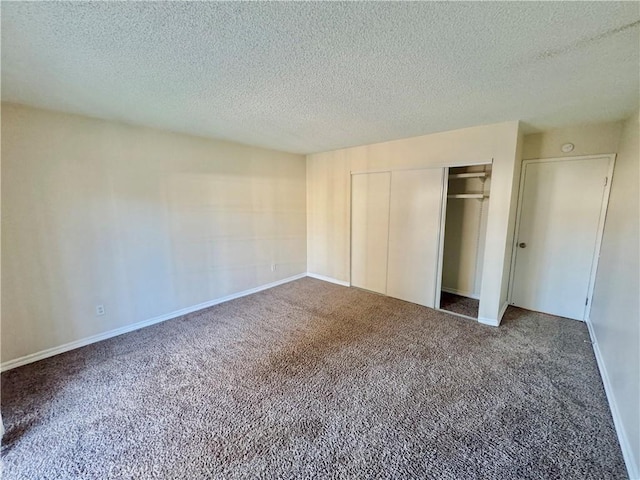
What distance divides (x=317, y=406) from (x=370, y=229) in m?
2.87

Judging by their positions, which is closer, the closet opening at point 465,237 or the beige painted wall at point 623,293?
the beige painted wall at point 623,293

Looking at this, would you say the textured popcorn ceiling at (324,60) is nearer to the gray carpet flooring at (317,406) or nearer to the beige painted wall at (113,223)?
the beige painted wall at (113,223)

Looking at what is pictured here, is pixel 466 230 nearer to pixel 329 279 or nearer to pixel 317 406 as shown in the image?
pixel 329 279

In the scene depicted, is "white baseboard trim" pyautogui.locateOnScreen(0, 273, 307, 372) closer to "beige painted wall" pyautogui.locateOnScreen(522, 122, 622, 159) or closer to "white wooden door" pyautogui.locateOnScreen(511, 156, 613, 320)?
"white wooden door" pyautogui.locateOnScreen(511, 156, 613, 320)

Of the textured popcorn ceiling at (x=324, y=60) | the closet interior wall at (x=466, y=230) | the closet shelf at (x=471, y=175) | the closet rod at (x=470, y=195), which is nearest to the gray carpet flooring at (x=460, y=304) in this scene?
the closet interior wall at (x=466, y=230)

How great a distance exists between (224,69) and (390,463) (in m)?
2.68

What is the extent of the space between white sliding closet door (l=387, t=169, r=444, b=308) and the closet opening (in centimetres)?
40

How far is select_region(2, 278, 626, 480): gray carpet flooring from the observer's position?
152cm

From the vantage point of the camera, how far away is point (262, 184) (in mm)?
4320

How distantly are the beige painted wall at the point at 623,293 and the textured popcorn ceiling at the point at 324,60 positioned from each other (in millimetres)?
553

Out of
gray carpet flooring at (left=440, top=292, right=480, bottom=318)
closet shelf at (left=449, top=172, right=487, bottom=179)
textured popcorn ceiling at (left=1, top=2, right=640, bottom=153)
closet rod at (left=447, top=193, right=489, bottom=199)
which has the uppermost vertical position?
textured popcorn ceiling at (left=1, top=2, right=640, bottom=153)

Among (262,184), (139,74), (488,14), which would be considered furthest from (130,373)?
(488,14)

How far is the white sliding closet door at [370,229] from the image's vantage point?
4.08 metres

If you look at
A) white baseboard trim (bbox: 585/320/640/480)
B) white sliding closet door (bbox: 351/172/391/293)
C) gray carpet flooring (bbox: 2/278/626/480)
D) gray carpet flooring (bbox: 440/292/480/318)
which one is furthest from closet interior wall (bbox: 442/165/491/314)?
white baseboard trim (bbox: 585/320/640/480)
